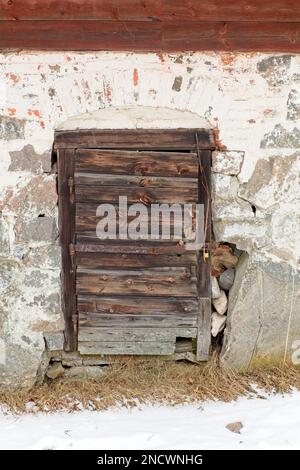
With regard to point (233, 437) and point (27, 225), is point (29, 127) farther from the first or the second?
point (233, 437)

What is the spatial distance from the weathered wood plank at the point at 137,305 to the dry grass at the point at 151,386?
15.7 inches

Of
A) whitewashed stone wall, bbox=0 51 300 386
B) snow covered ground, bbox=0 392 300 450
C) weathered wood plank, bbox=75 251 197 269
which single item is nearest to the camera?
snow covered ground, bbox=0 392 300 450

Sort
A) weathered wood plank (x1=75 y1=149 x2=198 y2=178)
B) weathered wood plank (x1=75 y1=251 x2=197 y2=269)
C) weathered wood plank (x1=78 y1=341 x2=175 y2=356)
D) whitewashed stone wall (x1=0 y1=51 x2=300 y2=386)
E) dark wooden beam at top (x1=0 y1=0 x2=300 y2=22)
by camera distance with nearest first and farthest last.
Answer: dark wooden beam at top (x1=0 y1=0 x2=300 y2=22) < whitewashed stone wall (x1=0 y1=51 x2=300 y2=386) < weathered wood plank (x1=75 y1=149 x2=198 y2=178) < weathered wood plank (x1=75 y1=251 x2=197 y2=269) < weathered wood plank (x1=78 y1=341 x2=175 y2=356)

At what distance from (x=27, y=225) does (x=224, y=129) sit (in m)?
1.46

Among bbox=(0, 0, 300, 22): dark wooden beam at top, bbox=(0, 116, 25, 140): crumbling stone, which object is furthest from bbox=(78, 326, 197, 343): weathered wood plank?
bbox=(0, 0, 300, 22): dark wooden beam at top

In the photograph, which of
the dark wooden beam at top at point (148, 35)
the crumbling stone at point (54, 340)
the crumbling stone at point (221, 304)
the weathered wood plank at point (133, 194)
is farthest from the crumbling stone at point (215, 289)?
the dark wooden beam at top at point (148, 35)

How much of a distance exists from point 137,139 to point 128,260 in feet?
2.69

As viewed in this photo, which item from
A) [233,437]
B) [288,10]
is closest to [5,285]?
[233,437]

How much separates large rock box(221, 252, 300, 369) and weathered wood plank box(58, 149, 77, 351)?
1091 mm

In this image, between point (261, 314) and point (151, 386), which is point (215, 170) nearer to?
point (261, 314)

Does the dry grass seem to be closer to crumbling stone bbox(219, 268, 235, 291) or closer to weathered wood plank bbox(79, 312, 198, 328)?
weathered wood plank bbox(79, 312, 198, 328)

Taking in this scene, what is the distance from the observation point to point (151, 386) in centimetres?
430

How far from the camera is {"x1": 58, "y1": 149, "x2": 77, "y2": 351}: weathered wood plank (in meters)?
4.09

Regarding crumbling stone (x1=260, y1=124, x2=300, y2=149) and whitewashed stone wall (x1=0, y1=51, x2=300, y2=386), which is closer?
whitewashed stone wall (x1=0, y1=51, x2=300, y2=386)
